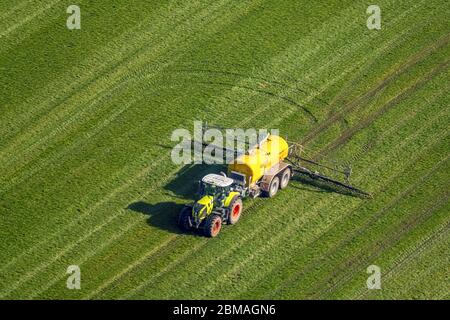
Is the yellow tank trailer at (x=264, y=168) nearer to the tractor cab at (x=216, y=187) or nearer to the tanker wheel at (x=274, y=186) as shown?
the tanker wheel at (x=274, y=186)

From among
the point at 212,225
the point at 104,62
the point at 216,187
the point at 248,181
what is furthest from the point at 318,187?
the point at 104,62

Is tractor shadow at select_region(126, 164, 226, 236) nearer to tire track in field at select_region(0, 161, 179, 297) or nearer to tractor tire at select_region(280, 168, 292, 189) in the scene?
tire track in field at select_region(0, 161, 179, 297)

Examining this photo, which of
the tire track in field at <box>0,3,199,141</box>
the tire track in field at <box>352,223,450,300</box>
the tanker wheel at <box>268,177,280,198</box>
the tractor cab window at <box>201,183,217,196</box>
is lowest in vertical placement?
the tire track in field at <box>352,223,450,300</box>

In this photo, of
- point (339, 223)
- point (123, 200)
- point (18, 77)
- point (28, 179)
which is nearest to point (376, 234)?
point (339, 223)

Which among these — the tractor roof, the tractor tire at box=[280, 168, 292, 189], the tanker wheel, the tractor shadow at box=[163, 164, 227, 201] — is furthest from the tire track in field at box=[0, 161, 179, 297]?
the tractor tire at box=[280, 168, 292, 189]

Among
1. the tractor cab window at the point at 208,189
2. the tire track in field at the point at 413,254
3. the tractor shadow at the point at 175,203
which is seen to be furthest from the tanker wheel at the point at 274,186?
the tire track in field at the point at 413,254

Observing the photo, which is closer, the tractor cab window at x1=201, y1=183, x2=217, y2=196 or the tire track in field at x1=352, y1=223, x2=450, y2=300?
the tire track in field at x1=352, y1=223, x2=450, y2=300

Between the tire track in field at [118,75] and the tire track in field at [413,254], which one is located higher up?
the tire track in field at [118,75]

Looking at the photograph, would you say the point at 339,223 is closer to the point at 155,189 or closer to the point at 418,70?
the point at 155,189
